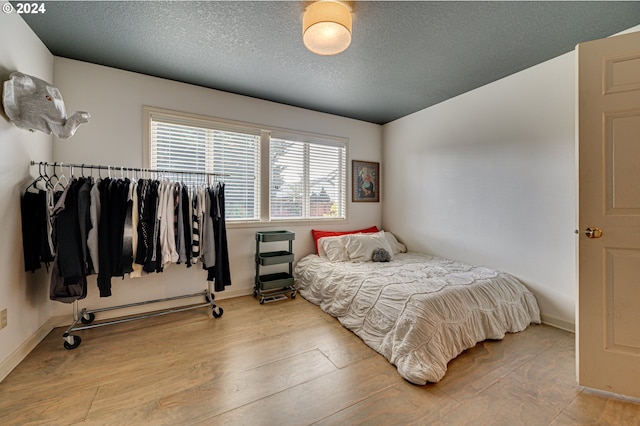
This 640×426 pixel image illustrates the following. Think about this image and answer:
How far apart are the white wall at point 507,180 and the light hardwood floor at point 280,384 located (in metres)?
0.72

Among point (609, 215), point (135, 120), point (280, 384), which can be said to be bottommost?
point (280, 384)

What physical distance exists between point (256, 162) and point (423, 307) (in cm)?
259

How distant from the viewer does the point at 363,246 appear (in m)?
3.32

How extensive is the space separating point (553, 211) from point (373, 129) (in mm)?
2734

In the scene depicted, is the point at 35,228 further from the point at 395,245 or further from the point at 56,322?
the point at 395,245

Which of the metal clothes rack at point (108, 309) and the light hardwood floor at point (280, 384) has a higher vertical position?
the metal clothes rack at point (108, 309)

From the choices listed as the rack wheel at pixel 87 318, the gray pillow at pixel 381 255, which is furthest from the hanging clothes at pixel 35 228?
the gray pillow at pixel 381 255

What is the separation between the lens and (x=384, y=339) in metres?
2.00

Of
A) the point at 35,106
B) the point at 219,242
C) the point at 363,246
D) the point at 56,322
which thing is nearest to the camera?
the point at 35,106

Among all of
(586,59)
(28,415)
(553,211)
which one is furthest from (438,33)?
(28,415)

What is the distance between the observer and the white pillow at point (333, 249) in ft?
10.9

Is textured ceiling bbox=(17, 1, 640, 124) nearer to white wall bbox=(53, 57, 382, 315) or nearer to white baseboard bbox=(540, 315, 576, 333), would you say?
white wall bbox=(53, 57, 382, 315)

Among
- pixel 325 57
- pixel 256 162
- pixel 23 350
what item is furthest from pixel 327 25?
pixel 23 350

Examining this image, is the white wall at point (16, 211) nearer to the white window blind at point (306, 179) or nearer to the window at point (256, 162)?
the window at point (256, 162)
